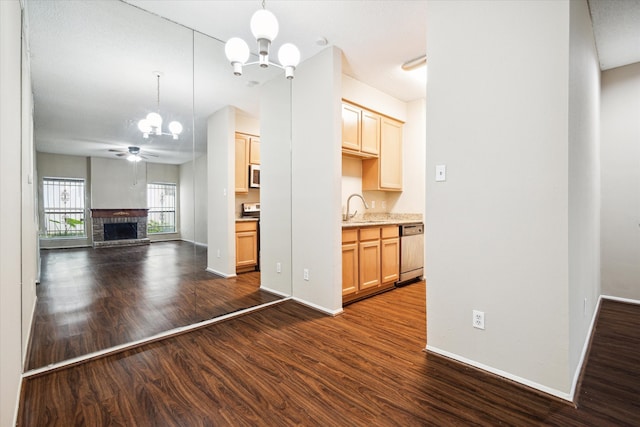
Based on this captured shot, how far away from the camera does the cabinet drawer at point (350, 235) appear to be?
3.26m

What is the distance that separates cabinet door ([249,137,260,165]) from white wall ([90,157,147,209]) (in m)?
1.15

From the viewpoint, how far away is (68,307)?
7.25 feet

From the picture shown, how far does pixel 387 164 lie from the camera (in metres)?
4.45

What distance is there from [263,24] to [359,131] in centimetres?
218

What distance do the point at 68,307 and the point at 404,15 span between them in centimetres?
357

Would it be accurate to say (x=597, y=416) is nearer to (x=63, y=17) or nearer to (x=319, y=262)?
(x=319, y=262)

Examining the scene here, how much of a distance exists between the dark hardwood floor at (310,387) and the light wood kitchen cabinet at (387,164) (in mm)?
2340

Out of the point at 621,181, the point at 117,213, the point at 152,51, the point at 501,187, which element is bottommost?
the point at 117,213

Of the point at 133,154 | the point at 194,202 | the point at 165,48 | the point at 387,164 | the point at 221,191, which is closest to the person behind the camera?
the point at 133,154

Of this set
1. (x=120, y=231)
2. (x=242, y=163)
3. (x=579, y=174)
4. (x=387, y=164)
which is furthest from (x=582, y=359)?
(x=120, y=231)

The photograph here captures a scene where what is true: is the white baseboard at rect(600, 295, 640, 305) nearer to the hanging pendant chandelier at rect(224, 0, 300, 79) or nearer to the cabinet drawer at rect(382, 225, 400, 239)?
the cabinet drawer at rect(382, 225, 400, 239)

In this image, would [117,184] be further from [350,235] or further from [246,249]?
[350,235]

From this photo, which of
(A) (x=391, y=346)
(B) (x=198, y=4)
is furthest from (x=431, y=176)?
(B) (x=198, y=4)

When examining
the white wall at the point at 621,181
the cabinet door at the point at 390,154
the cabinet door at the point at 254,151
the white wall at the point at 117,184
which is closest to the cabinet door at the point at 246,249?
the cabinet door at the point at 254,151
